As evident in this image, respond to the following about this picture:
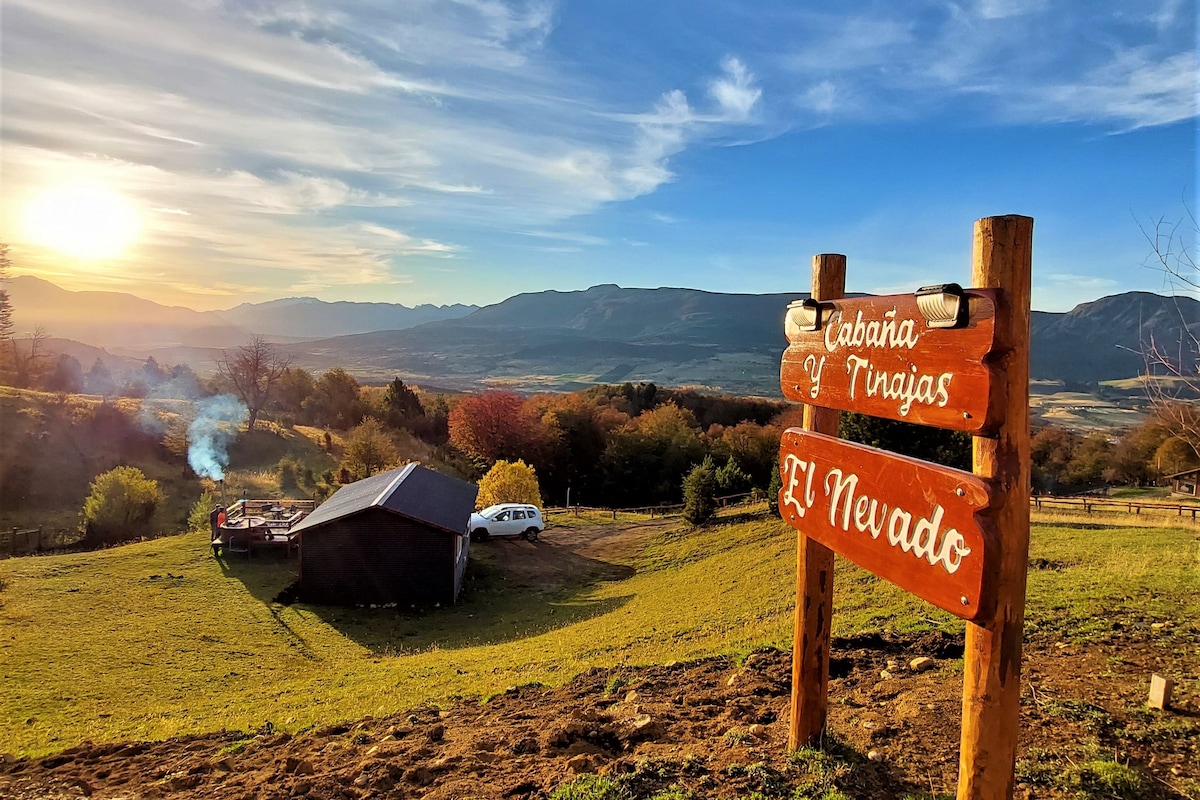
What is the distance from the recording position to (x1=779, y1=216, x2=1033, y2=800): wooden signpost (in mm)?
2783

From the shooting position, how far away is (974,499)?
2.78 metres

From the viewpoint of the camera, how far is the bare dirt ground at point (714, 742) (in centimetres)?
443

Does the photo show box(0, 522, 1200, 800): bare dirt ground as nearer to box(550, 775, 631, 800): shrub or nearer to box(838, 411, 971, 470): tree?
box(550, 775, 631, 800): shrub

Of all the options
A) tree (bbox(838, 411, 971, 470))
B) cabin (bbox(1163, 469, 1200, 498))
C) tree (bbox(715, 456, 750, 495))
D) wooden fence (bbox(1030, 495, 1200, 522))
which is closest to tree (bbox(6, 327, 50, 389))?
tree (bbox(715, 456, 750, 495))

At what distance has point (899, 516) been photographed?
3268mm

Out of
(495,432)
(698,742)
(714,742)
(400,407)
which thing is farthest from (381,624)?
(400,407)

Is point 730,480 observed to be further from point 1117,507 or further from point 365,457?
point 365,457

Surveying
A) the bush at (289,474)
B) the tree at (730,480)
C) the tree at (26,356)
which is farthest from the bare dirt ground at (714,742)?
the tree at (26,356)

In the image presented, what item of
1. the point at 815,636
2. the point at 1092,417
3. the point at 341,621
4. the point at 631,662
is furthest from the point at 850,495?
the point at 1092,417

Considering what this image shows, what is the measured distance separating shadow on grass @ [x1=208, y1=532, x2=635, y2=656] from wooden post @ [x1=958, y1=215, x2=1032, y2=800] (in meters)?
13.2

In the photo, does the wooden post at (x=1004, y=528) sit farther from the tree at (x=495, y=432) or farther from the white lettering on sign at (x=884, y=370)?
the tree at (x=495, y=432)

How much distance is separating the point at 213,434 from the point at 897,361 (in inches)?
2136

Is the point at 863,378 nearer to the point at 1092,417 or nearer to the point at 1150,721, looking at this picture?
the point at 1150,721

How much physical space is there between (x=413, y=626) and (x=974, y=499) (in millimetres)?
17524
